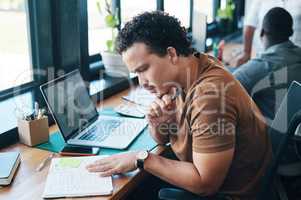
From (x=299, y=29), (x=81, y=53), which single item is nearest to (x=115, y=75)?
(x=81, y=53)

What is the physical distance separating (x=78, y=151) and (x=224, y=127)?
592mm

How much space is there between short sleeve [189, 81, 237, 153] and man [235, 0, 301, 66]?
1906mm

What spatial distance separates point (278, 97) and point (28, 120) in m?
1.33

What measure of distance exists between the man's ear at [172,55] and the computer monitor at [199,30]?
172 cm

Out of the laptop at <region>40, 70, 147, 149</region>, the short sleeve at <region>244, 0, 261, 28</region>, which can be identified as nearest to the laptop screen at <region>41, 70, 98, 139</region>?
the laptop at <region>40, 70, 147, 149</region>

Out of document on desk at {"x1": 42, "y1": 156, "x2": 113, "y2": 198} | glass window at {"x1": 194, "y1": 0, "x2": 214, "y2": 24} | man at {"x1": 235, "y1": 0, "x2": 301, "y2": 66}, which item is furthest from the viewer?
glass window at {"x1": 194, "y1": 0, "x2": 214, "y2": 24}

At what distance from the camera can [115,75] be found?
7.96 ft

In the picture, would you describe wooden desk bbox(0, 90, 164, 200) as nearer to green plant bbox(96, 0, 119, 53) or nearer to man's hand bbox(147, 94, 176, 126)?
man's hand bbox(147, 94, 176, 126)

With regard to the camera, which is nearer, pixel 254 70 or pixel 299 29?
pixel 254 70

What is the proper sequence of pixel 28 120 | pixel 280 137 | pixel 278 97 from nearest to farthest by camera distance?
pixel 280 137 → pixel 28 120 → pixel 278 97

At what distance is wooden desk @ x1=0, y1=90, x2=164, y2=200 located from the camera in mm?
1180

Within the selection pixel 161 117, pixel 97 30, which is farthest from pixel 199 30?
pixel 161 117

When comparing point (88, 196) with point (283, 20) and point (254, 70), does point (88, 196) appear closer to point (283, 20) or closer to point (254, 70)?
point (254, 70)

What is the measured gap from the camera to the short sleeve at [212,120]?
1.19 meters
